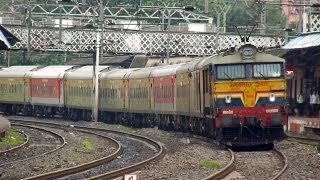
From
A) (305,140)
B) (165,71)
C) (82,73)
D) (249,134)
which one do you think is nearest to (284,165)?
(249,134)

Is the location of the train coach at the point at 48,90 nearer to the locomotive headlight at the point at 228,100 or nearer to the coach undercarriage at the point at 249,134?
the coach undercarriage at the point at 249,134

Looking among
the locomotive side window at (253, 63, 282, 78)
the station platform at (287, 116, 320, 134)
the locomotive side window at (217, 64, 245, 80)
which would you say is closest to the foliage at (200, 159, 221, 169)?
the locomotive side window at (217, 64, 245, 80)

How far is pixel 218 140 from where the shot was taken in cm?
2305

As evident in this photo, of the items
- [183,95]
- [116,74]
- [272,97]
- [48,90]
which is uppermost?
[116,74]

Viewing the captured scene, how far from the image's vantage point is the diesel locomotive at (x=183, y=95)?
73.3ft

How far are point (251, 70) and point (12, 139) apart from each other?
26.3ft

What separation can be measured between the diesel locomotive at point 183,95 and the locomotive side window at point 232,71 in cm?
3

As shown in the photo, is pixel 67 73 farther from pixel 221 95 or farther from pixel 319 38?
pixel 221 95

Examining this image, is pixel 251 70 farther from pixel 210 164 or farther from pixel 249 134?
pixel 210 164

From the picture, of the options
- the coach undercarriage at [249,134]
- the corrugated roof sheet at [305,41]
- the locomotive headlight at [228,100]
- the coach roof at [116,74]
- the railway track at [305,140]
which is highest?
the corrugated roof sheet at [305,41]

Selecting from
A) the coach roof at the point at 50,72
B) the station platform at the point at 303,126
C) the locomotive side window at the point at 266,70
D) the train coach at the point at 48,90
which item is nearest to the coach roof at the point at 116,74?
the train coach at the point at 48,90

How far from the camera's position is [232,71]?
22625mm

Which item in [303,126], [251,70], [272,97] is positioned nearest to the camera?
[272,97]

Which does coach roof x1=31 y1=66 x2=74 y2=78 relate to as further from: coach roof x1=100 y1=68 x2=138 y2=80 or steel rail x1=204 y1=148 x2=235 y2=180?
steel rail x1=204 y1=148 x2=235 y2=180
